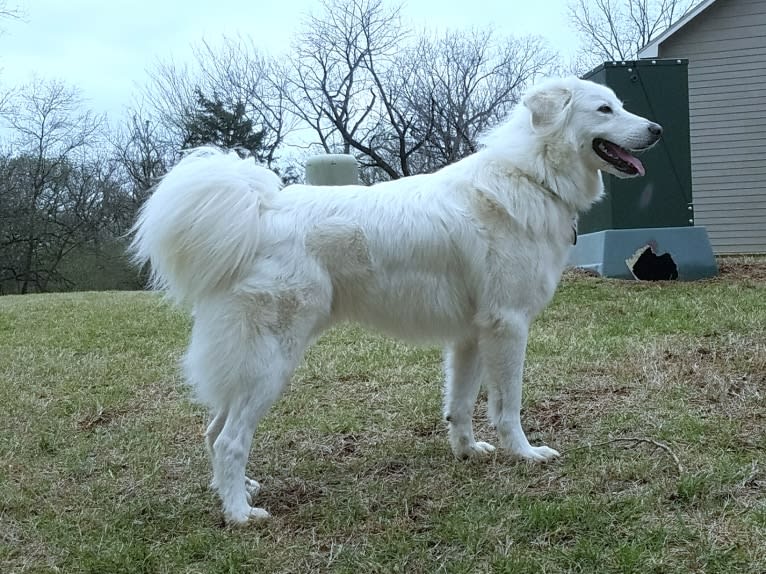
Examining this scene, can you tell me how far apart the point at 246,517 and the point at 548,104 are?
7.43ft

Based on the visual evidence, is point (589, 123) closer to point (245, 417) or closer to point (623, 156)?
point (623, 156)

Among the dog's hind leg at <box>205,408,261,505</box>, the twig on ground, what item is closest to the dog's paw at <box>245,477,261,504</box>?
the dog's hind leg at <box>205,408,261,505</box>

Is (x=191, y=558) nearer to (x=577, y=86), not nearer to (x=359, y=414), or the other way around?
(x=359, y=414)

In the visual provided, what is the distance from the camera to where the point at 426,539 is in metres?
2.45

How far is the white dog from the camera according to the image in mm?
2746

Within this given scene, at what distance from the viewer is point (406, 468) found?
3.26 metres

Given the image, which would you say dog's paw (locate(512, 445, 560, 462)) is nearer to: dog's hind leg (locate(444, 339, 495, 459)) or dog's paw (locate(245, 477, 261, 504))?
dog's hind leg (locate(444, 339, 495, 459))

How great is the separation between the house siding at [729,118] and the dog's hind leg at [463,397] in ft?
39.5

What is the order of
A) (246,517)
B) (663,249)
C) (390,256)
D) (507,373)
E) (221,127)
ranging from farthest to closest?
1. (221,127)
2. (663,249)
3. (507,373)
4. (390,256)
5. (246,517)

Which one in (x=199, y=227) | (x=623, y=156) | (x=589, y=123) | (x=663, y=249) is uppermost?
(x=589, y=123)

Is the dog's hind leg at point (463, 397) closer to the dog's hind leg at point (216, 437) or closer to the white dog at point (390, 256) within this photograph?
the white dog at point (390, 256)

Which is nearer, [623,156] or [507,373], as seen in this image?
[507,373]

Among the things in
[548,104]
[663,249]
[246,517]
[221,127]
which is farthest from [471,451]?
[221,127]

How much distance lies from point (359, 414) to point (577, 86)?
2114 millimetres
